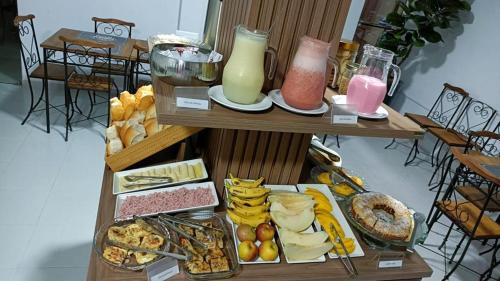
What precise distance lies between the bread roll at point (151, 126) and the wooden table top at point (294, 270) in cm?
22

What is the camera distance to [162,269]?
3.00 feet

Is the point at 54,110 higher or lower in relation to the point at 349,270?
lower

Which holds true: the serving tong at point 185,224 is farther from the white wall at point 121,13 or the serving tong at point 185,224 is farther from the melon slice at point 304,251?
the white wall at point 121,13

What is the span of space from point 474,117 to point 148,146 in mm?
3652

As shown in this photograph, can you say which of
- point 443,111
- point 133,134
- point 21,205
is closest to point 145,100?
point 133,134

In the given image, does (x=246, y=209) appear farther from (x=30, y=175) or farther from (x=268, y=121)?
(x=30, y=175)

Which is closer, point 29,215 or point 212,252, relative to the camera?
point 212,252

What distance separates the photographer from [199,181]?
1225 millimetres

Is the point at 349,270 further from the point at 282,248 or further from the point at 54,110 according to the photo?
the point at 54,110

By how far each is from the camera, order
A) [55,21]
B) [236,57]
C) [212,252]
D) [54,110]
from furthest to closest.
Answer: [55,21], [54,110], [212,252], [236,57]

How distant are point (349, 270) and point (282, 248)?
0.67ft

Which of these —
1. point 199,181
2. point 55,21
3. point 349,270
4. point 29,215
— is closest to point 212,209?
point 199,181

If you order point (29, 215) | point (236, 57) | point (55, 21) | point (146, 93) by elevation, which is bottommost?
point (29, 215)

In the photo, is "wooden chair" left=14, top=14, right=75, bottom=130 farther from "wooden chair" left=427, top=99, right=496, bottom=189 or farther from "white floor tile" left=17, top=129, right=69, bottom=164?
"wooden chair" left=427, top=99, right=496, bottom=189
